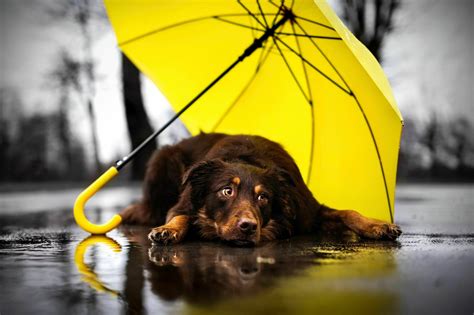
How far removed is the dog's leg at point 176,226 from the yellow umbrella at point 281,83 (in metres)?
0.73

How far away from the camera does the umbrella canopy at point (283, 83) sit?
5.62m

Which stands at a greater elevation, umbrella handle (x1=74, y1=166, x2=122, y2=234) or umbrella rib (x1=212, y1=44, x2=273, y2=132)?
umbrella rib (x1=212, y1=44, x2=273, y2=132)

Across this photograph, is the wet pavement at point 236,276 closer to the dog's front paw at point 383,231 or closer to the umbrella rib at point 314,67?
the dog's front paw at point 383,231

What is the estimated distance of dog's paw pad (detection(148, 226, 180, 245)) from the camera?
16.0 feet

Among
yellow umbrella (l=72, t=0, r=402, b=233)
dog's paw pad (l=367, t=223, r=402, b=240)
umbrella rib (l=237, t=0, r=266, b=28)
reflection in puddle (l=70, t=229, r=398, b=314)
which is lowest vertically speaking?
reflection in puddle (l=70, t=229, r=398, b=314)

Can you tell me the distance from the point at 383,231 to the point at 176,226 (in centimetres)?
178

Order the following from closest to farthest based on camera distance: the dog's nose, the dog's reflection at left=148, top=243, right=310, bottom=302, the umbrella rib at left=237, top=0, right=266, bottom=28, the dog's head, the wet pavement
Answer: the wet pavement
the dog's reflection at left=148, top=243, right=310, bottom=302
the dog's nose
the dog's head
the umbrella rib at left=237, top=0, right=266, bottom=28

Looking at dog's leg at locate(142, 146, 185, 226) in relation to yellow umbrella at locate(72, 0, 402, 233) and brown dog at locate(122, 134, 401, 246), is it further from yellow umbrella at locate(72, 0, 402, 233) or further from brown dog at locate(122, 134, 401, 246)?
yellow umbrella at locate(72, 0, 402, 233)

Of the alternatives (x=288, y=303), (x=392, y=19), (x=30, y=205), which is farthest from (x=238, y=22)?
(x=392, y=19)

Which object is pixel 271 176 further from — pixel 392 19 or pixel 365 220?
pixel 392 19

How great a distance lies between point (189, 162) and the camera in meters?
6.49

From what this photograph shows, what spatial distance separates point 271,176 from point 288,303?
2474 millimetres

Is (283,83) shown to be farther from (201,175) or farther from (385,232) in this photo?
(385,232)

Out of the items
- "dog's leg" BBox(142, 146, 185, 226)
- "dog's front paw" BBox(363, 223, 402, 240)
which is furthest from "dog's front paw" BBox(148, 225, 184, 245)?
"dog's front paw" BBox(363, 223, 402, 240)
